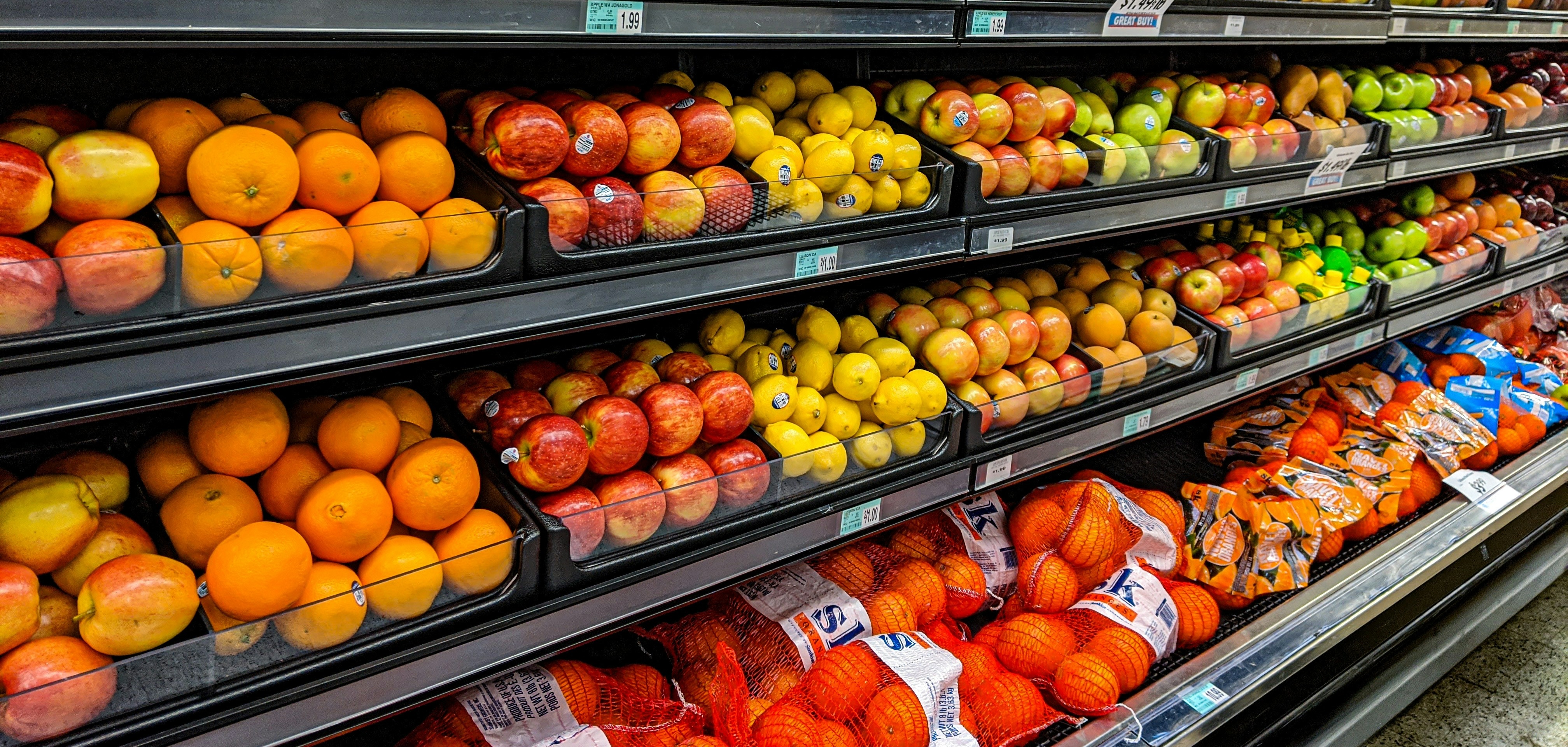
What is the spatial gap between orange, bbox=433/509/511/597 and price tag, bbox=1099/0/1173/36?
153 centimetres

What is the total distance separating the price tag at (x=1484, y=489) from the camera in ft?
9.57

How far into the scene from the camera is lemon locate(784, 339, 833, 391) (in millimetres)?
1968

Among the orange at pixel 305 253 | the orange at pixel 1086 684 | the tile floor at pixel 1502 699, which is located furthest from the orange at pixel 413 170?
the tile floor at pixel 1502 699

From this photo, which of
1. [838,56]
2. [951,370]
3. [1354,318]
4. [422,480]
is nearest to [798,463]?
[951,370]

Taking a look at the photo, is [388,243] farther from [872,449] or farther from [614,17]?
[872,449]

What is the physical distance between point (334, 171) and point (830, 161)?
0.90m

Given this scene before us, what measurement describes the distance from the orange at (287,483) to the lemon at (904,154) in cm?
114

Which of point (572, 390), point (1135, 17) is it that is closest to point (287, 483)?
Answer: point (572, 390)

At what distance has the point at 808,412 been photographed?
1.88 metres

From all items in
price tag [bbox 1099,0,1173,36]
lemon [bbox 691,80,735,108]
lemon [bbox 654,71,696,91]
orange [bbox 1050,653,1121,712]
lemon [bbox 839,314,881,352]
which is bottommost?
orange [bbox 1050,653,1121,712]

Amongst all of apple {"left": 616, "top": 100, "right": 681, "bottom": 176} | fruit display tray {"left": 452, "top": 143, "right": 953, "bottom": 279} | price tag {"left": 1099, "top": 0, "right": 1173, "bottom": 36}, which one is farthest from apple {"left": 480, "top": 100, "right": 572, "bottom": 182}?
price tag {"left": 1099, "top": 0, "right": 1173, "bottom": 36}

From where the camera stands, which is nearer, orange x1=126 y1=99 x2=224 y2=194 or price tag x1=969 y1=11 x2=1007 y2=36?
orange x1=126 y1=99 x2=224 y2=194

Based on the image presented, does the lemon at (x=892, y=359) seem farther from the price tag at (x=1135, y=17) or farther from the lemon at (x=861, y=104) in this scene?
the price tag at (x=1135, y=17)

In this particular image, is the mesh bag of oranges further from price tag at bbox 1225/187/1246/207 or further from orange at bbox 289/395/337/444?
price tag at bbox 1225/187/1246/207
